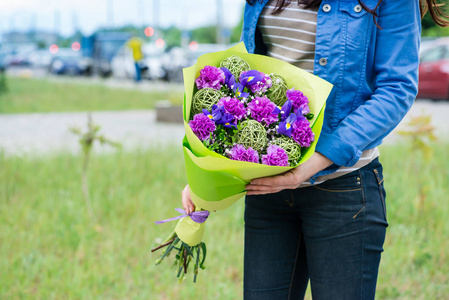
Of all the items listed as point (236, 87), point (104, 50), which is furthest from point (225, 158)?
point (104, 50)

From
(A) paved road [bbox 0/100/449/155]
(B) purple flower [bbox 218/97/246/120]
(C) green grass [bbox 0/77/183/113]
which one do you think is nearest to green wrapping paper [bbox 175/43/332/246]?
(B) purple flower [bbox 218/97/246/120]

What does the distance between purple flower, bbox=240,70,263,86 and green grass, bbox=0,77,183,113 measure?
8.49m

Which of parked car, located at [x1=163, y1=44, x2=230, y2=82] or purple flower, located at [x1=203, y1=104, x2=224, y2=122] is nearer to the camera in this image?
purple flower, located at [x1=203, y1=104, x2=224, y2=122]

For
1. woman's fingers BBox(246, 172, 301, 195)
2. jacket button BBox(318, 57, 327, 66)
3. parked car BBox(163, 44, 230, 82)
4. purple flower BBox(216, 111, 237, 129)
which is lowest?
parked car BBox(163, 44, 230, 82)

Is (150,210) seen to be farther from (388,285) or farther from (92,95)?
(92,95)

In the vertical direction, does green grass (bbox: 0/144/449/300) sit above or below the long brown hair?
below

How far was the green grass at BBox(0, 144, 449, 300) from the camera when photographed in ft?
9.57

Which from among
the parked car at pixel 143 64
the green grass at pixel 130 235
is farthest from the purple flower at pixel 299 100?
the parked car at pixel 143 64

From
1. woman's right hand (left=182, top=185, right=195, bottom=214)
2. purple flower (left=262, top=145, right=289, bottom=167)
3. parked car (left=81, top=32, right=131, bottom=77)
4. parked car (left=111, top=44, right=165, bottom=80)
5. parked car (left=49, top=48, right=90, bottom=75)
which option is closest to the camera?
purple flower (left=262, top=145, right=289, bottom=167)

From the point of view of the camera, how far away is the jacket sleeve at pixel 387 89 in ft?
4.42

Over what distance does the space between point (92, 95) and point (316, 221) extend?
45.6 ft

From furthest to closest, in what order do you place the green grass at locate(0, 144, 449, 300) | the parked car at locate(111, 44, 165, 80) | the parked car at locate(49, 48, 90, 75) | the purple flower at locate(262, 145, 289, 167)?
the parked car at locate(49, 48, 90, 75) → the parked car at locate(111, 44, 165, 80) → the green grass at locate(0, 144, 449, 300) → the purple flower at locate(262, 145, 289, 167)

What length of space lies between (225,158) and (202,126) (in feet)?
0.45

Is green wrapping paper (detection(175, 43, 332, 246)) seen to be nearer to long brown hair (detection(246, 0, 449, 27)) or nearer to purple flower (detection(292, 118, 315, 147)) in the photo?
purple flower (detection(292, 118, 315, 147))
